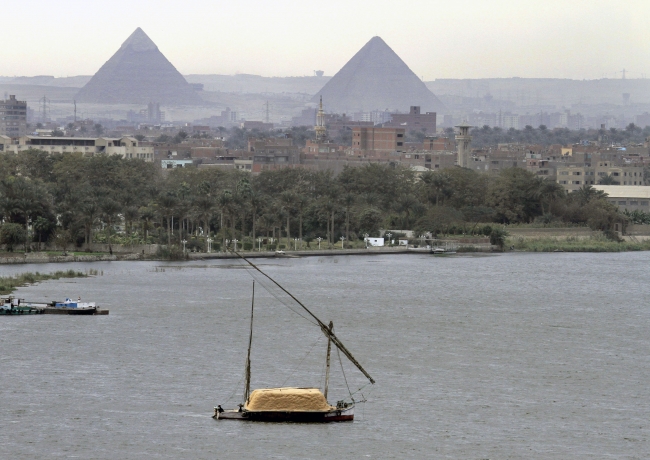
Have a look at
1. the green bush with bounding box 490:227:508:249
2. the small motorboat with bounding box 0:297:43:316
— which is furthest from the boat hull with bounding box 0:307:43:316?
the green bush with bounding box 490:227:508:249

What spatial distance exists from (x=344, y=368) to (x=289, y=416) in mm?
6016

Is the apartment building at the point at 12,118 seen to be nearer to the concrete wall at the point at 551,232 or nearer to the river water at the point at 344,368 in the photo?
the concrete wall at the point at 551,232

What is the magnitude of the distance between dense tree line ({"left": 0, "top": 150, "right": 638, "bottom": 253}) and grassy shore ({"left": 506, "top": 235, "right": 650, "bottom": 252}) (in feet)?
5.81

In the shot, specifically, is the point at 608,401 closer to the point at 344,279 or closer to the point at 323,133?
the point at 344,279

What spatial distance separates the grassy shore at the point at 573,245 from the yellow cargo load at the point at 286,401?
165ft

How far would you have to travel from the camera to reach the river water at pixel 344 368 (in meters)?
25.5

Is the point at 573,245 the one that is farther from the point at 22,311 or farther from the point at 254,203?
the point at 22,311

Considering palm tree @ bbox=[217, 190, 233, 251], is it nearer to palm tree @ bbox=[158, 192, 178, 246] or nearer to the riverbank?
the riverbank

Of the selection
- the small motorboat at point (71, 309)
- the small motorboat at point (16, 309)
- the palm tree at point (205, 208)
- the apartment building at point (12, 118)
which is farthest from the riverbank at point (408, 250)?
the apartment building at point (12, 118)

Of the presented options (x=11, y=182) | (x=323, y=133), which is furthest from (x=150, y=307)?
(x=323, y=133)

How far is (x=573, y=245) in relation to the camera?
254ft

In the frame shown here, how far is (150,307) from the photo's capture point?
144 feet

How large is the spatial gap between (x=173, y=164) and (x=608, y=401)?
93.3 meters

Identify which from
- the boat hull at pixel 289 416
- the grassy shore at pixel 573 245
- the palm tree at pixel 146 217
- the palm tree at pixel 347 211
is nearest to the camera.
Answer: the boat hull at pixel 289 416
